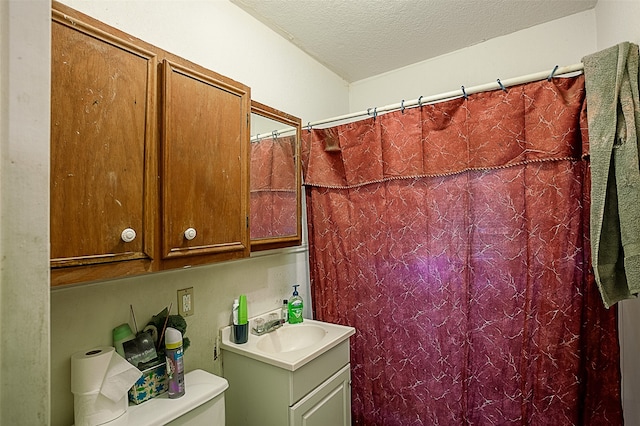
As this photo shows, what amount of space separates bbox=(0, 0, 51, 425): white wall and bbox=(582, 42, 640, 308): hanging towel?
154 centimetres

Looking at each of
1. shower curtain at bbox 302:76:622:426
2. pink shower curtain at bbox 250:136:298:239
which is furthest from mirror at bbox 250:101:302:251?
shower curtain at bbox 302:76:622:426

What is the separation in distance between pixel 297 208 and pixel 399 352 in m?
0.99

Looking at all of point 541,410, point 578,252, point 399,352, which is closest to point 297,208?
point 399,352

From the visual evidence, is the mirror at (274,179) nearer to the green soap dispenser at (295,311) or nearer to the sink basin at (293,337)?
the green soap dispenser at (295,311)

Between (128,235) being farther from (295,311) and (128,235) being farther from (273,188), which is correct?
(295,311)

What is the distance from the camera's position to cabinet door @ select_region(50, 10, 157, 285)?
81cm

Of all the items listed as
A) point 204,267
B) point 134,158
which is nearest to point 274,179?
point 204,267

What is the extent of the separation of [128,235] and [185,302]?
0.54 metres

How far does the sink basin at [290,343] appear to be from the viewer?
4.28ft

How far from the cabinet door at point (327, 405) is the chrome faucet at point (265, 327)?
38 cm

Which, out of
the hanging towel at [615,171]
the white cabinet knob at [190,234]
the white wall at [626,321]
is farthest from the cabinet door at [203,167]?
the white wall at [626,321]

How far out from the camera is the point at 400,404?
1.71 m

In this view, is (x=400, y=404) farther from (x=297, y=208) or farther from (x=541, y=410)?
(x=297, y=208)

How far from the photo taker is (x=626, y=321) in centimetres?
149
